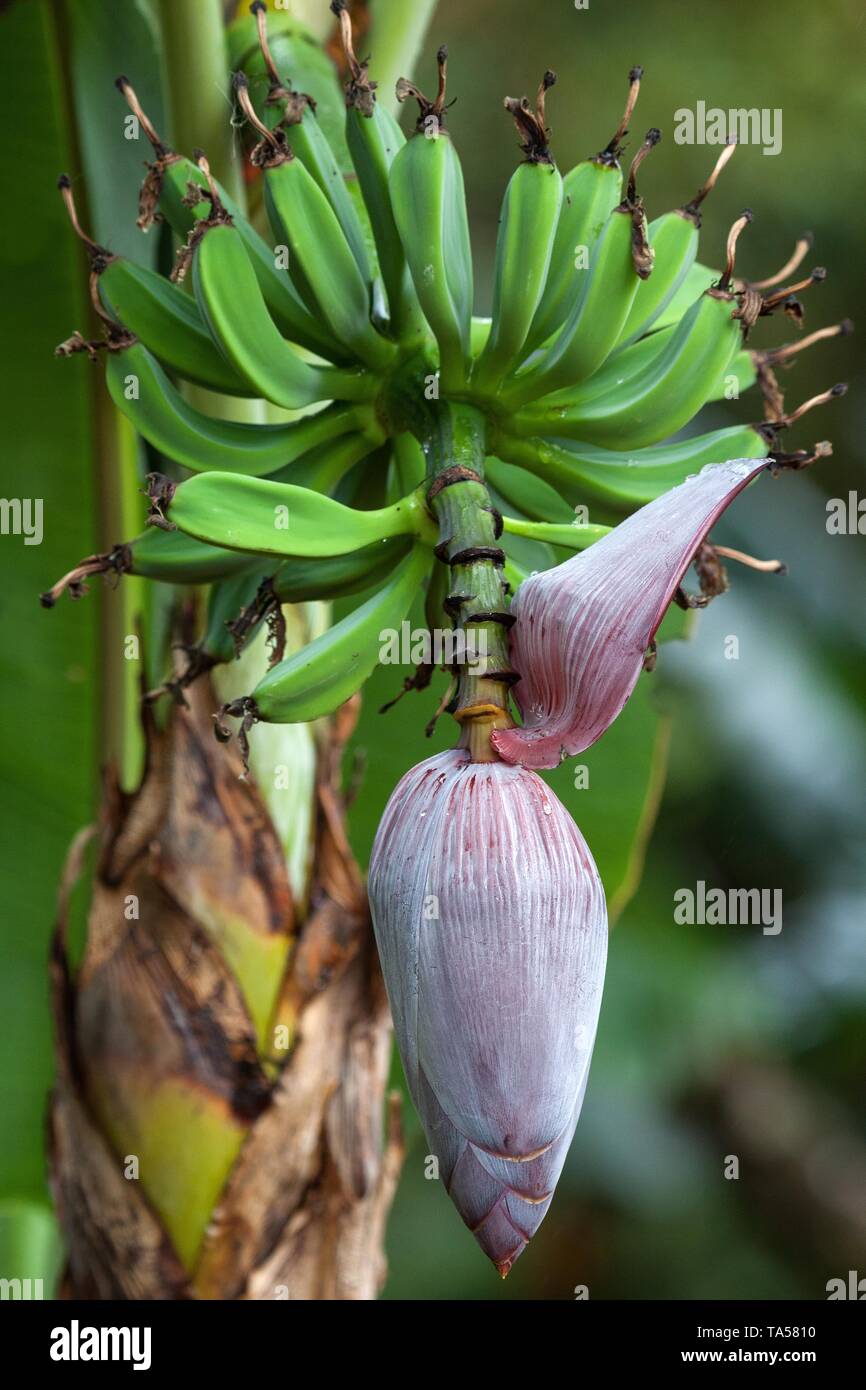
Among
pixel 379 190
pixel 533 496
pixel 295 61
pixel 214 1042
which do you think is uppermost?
pixel 295 61

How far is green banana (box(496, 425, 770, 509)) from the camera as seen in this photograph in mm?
569

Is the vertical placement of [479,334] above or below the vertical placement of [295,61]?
below

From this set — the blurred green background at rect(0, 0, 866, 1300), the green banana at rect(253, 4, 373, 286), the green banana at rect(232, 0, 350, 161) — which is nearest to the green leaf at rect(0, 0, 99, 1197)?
the blurred green background at rect(0, 0, 866, 1300)

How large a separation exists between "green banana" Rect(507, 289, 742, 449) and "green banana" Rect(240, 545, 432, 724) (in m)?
0.11

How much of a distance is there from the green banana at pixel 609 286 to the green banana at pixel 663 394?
1.4 inches

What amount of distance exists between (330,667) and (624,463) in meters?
0.19

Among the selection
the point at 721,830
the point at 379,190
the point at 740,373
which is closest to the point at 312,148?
the point at 379,190

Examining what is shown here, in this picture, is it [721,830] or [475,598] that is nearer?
[475,598]

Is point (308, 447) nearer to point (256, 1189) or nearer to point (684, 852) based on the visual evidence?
point (256, 1189)

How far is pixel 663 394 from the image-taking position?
0.55 meters

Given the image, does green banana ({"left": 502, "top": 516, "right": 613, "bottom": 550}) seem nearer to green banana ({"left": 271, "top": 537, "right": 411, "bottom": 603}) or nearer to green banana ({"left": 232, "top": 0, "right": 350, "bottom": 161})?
green banana ({"left": 271, "top": 537, "right": 411, "bottom": 603})

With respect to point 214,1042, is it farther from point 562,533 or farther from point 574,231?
point 574,231

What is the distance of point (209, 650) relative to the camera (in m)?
0.61

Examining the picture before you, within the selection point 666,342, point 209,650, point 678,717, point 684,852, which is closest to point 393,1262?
point 684,852
